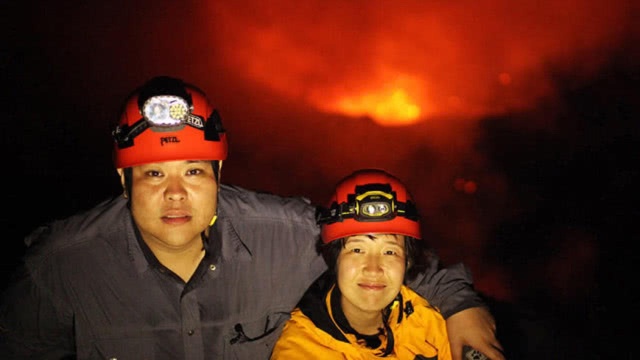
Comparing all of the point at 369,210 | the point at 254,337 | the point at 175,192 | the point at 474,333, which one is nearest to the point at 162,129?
the point at 175,192

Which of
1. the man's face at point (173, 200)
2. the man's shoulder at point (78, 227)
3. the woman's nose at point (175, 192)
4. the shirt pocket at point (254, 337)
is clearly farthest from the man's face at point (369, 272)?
the man's shoulder at point (78, 227)

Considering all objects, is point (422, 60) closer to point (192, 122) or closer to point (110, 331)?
point (192, 122)

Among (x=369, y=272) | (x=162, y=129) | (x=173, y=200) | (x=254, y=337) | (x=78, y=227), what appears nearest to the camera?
(x=173, y=200)

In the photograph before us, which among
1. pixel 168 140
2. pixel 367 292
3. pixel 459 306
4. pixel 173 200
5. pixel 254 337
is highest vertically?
pixel 168 140

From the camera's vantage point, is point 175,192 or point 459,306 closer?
point 175,192

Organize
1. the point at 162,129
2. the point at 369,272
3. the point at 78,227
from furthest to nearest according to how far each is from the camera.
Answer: the point at 78,227, the point at 162,129, the point at 369,272

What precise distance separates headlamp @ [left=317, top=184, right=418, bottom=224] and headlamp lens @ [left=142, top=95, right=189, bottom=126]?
1.30 m

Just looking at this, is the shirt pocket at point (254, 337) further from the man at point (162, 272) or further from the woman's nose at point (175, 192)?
the woman's nose at point (175, 192)

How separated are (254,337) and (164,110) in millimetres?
1828

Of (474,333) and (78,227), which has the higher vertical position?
(78,227)

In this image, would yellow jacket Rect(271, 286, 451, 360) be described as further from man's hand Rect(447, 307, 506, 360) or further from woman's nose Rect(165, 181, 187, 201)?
woman's nose Rect(165, 181, 187, 201)

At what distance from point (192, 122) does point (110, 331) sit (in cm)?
161

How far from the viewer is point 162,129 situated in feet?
9.76

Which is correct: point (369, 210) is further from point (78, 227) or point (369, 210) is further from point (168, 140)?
point (78, 227)
